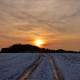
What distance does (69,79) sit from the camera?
860 inches

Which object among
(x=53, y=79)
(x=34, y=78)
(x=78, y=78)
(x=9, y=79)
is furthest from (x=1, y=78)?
(x=78, y=78)

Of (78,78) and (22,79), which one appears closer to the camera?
(22,79)

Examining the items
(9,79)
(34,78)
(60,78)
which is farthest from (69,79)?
(9,79)

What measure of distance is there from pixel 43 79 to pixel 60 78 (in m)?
1.31

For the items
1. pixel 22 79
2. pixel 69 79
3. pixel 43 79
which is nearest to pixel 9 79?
pixel 22 79

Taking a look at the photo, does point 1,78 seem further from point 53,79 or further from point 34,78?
point 53,79

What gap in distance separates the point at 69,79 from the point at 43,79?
198 centimetres

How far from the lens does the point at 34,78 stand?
2239 centimetres

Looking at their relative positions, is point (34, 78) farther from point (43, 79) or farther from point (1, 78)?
point (1, 78)

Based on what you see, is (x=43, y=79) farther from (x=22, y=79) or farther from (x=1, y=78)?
(x=1, y=78)

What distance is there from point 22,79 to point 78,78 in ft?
14.9

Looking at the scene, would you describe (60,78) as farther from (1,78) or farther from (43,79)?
(1,78)

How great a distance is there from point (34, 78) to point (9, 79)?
6.59 feet

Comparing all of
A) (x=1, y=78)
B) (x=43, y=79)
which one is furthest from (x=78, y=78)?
(x=1, y=78)
